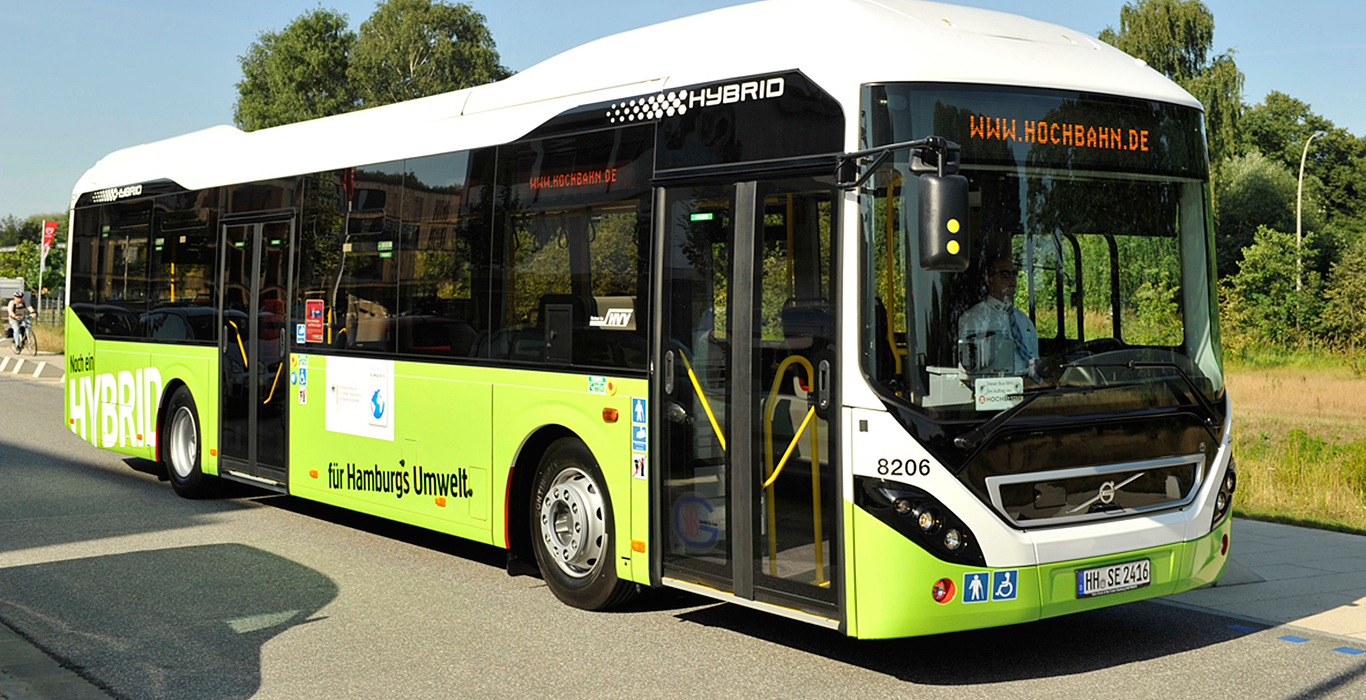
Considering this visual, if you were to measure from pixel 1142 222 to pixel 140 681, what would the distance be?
5.51m

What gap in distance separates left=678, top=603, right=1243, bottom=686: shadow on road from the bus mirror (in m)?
2.16

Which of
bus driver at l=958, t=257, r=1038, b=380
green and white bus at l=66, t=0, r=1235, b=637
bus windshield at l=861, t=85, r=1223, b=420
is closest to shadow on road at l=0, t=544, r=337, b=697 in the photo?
green and white bus at l=66, t=0, r=1235, b=637

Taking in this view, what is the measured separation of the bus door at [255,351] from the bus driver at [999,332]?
263 inches

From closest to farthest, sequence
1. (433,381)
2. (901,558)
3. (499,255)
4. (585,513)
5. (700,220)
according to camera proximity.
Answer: (901,558), (700,220), (585,513), (499,255), (433,381)

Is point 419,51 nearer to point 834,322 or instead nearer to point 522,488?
→ point 522,488

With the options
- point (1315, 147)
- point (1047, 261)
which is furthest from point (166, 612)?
point (1315, 147)

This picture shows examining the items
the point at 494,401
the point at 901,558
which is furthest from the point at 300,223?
the point at 901,558

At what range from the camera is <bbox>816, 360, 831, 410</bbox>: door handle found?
629 centimetres

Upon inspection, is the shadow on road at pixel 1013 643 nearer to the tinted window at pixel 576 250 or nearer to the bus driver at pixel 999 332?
the bus driver at pixel 999 332

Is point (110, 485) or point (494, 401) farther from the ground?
point (494, 401)

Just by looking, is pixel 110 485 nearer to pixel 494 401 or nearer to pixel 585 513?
pixel 494 401

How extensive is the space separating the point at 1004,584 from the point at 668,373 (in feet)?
7.14

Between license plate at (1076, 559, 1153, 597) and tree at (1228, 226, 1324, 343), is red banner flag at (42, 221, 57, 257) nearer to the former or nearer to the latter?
tree at (1228, 226, 1324, 343)

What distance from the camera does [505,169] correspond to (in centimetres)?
863
